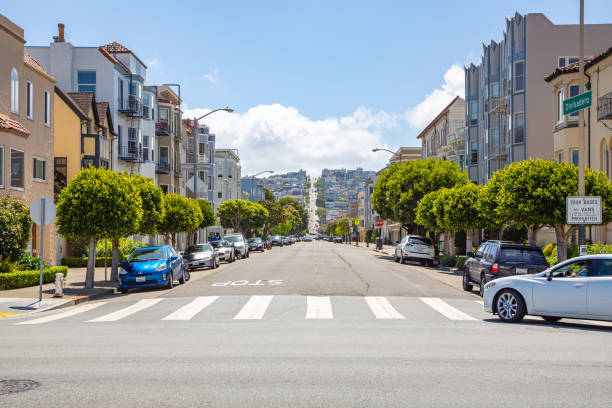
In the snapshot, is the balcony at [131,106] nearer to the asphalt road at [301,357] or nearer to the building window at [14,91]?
the building window at [14,91]

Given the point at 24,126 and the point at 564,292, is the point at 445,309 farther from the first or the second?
the point at 24,126

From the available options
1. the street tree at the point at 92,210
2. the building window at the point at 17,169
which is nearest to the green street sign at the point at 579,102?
the street tree at the point at 92,210

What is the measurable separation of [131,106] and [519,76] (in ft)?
90.8

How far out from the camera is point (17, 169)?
26703mm

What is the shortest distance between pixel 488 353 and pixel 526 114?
1511 inches

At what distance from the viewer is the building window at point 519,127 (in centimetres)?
4503

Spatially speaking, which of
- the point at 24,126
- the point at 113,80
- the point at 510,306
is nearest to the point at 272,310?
the point at 510,306

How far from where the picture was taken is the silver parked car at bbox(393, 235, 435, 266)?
38.7m

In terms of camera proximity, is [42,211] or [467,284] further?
[467,284]

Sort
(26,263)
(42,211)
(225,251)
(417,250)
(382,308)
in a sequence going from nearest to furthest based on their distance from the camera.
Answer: (382,308)
(42,211)
(26,263)
(417,250)
(225,251)

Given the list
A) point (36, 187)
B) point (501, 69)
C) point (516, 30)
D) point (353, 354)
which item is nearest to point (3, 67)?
point (36, 187)

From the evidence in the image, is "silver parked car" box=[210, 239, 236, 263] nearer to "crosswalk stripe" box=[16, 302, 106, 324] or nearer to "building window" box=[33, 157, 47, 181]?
"building window" box=[33, 157, 47, 181]

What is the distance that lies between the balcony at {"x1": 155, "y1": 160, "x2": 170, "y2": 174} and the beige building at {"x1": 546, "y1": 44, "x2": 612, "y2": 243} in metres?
32.1

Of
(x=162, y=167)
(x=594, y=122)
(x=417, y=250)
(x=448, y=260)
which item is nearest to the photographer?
(x=594, y=122)
